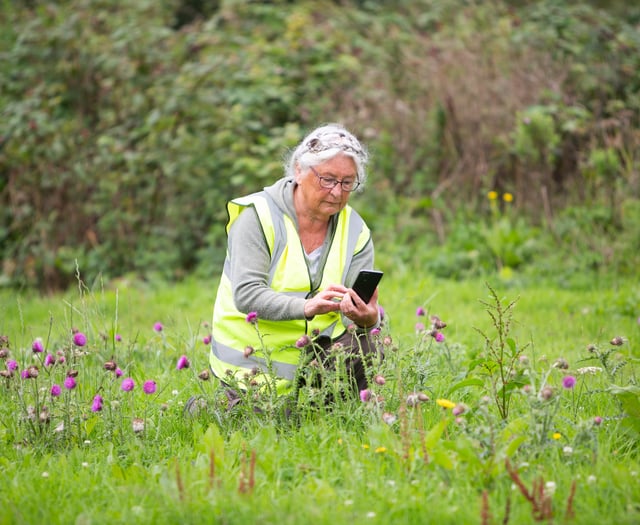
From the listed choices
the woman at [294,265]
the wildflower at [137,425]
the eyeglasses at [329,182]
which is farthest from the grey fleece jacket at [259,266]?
the wildflower at [137,425]

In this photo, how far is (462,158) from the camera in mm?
7562

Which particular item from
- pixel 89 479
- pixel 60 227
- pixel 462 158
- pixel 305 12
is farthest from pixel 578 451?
pixel 305 12

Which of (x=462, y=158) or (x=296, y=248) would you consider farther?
(x=462, y=158)

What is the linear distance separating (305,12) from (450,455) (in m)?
7.62

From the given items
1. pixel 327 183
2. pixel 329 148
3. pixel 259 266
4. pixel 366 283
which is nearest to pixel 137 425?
pixel 259 266

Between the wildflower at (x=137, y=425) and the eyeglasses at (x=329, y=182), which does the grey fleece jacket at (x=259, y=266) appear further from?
the wildflower at (x=137, y=425)

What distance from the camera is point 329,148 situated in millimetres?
3400

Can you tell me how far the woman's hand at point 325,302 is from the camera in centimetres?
319

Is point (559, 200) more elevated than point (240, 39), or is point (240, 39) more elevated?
point (240, 39)

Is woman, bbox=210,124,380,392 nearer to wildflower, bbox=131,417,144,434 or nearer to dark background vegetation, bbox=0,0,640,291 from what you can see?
wildflower, bbox=131,417,144,434

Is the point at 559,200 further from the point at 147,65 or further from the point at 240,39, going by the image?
the point at 147,65

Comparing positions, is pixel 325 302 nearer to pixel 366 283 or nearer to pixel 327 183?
pixel 366 283

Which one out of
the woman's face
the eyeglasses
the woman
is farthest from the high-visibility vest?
the eyeglasses

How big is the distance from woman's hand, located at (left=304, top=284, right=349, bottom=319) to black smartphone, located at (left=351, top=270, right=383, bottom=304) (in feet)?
0.26
